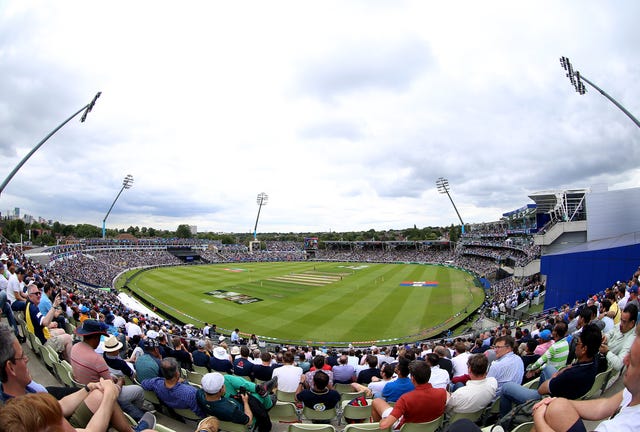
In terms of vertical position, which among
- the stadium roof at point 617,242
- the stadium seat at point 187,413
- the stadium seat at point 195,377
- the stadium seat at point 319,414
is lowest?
the stadium seat at point 195,377

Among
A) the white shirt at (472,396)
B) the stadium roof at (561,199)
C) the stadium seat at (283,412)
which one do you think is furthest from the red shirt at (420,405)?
A: the stadium roof at (561,199)

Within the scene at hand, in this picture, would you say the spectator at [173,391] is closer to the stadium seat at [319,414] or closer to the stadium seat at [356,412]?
the stadium seat at [319,414]

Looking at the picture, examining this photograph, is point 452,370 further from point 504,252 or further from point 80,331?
point 504,252

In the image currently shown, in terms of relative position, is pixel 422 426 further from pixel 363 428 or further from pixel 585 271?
pixel 585 271


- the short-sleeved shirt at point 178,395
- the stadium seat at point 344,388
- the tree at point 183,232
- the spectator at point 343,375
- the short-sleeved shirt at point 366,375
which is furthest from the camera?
the tree at point 183,232

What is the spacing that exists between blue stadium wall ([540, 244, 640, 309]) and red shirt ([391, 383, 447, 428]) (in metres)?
18.4

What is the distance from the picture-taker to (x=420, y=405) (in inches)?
143

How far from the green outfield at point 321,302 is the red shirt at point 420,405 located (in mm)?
19240

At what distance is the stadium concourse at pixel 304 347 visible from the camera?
5.75 meters

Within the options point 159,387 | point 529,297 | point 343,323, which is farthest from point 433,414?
point 529,297

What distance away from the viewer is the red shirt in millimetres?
3629

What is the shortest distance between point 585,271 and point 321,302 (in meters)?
22.8

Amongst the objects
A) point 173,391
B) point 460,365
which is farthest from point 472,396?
point 173,391

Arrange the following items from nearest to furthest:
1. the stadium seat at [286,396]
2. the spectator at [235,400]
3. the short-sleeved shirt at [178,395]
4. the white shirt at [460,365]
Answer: the spectator at [235,400] → the short-sleeved shirt at [178,395] → the stadium seat at [286,396] → the white shirt at [460,365]
